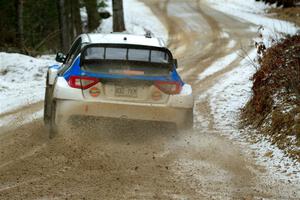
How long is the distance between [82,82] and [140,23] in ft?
81.0

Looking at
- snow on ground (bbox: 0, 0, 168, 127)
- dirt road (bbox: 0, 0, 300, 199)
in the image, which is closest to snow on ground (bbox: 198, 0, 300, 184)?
dirt road (bbox: 0, 0, 300, 199)

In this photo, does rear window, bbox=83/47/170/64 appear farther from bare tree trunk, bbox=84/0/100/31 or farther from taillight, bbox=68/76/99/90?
bare tree trunk, bbox=84/0/100/31

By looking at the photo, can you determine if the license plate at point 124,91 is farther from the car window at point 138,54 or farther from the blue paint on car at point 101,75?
the car window at point 138,54

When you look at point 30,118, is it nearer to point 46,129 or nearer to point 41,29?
point 46,129

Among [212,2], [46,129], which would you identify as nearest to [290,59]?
[46,129]

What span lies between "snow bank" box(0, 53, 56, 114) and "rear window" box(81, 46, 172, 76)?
4187 millimetres

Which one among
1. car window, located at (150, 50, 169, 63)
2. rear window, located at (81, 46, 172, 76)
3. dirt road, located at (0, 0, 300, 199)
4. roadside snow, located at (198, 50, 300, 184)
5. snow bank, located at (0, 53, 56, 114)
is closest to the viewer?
dirt road, located at (0, 0, 300, 199)

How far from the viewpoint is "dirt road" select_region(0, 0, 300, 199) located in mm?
6406

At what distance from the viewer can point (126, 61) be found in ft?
27.7

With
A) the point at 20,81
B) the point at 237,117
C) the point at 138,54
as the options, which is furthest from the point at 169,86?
the point at 20,81

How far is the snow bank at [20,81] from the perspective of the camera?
13.3m

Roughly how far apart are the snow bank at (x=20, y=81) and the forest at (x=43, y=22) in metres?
3.98

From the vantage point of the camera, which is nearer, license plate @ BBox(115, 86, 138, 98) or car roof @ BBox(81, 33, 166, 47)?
license plate @ BBox(115, 86, 138, 98)

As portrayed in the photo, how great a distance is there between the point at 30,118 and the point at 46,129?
1.33 metres
